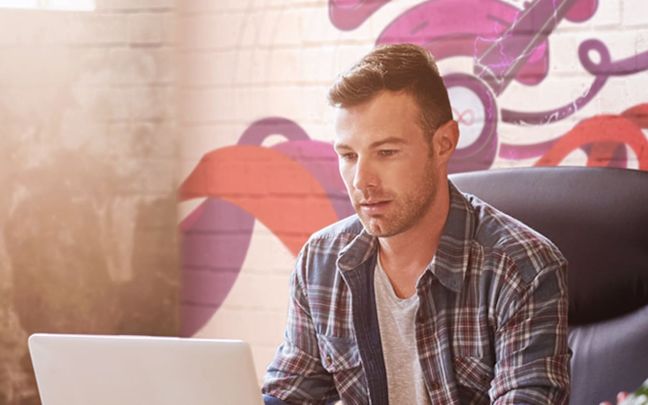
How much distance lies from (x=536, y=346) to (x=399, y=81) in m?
0.47

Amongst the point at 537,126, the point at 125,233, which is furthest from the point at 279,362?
the point at 125,233

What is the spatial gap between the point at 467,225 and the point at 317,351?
0.33 m

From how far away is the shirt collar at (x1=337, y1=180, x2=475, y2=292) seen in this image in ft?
5.30

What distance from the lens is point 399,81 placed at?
1.65 m

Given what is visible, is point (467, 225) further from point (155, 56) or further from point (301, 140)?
point (155, 56)

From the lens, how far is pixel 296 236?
261 centimetres

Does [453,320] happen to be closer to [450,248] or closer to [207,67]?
[450,248]

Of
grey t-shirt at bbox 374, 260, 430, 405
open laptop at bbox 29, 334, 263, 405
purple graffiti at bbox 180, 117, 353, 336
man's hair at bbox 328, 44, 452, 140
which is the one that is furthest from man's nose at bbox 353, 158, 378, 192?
purple graffiti at bbox 180, 117, 353, 336

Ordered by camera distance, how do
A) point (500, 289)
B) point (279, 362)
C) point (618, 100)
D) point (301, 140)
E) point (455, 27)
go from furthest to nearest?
point (301, 140)
point (455, 27)
point (618, 100)
point (279, 362)
point (500, 289)

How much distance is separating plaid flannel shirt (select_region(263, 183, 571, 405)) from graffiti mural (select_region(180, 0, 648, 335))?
1.89 ft

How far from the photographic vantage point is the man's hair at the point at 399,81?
164 centimetres

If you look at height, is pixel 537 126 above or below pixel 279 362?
above

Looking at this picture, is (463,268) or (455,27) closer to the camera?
(463,268)

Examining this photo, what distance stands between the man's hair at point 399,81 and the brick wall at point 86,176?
3.85 feet
